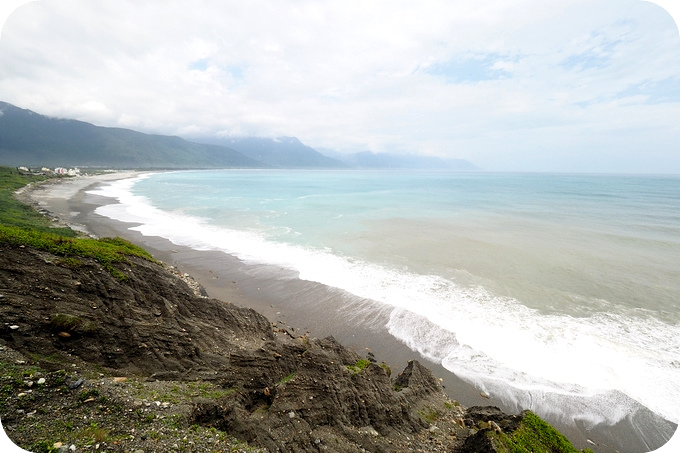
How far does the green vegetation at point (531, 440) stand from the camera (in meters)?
5.39

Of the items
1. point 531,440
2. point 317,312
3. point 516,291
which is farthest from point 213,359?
point 516,291

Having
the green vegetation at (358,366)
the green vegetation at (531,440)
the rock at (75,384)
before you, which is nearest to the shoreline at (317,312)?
the green vegetation at (358,366)

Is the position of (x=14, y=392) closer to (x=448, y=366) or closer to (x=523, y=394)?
(x=448, y=366)

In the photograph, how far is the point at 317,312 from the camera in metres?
13.2

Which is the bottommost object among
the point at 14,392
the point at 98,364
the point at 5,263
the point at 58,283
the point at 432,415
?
the point at 432,415

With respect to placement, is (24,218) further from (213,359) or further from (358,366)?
(358,366)

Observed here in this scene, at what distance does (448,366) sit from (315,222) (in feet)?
83.6

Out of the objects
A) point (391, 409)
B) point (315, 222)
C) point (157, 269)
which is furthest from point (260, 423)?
point (315, 222)

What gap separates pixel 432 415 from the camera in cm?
687

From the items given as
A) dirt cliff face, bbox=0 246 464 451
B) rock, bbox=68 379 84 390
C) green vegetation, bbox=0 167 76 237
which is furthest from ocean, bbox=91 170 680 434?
rock, bbox=68 379 84 390

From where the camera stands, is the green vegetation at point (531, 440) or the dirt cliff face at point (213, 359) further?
the dirt cliff face at point (213, 359)

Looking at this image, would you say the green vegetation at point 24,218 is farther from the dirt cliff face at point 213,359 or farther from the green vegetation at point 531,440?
the green vegetation at point 531,440

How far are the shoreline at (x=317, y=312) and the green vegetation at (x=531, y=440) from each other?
2.51m

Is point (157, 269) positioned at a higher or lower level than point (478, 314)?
higher
